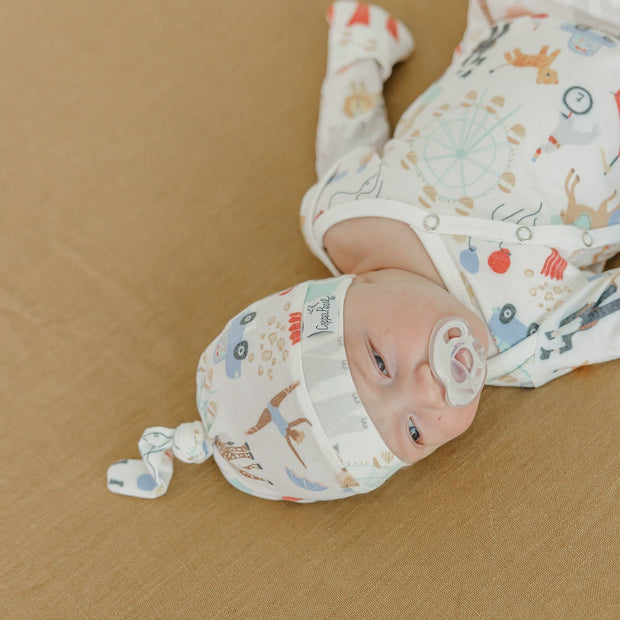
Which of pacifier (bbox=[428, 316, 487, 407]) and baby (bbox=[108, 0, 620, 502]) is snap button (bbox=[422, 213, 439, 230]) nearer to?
baby (bbox=[108, 0, 620, 502])

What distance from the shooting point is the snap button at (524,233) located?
0.98 meters

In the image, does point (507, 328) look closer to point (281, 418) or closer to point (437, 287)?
Result: point (437, 287)

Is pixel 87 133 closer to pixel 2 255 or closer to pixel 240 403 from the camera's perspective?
pixel 2 255

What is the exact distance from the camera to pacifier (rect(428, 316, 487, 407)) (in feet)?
2.78

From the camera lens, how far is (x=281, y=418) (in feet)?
2.95

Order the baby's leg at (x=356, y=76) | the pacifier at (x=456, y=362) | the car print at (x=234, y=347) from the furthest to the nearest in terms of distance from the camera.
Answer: the baby's leg at (x=356, y=76) < the car print at (x=234, y=347) < the pacifier at (x=456, y=362)

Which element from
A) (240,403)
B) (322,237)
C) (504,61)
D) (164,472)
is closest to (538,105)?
(504,61)

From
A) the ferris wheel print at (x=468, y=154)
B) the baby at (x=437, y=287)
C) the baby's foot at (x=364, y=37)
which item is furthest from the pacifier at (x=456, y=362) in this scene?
the baby's foot at (x=364, y=37)

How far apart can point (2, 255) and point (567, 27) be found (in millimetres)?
1065

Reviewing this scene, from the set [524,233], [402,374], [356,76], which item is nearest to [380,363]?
[402,374]

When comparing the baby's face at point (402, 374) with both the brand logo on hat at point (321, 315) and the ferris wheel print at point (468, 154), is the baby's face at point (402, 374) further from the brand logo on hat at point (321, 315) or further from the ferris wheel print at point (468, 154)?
the ferris wheel print at point (468, 154)

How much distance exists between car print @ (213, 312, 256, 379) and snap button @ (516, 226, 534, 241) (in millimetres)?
410

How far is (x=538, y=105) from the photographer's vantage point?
1.03 m

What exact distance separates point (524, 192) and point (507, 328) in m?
Answer: 0.21
